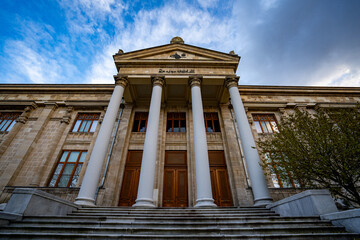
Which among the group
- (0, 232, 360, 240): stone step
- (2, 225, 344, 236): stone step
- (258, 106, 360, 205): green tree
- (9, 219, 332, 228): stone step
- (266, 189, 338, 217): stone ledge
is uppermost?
(258, 106, 360, 205): green tree

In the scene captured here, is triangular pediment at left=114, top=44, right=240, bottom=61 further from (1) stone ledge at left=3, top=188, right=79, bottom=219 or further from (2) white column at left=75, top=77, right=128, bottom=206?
(1) stone ledge at left=3, top=188, right=79, bottom=219

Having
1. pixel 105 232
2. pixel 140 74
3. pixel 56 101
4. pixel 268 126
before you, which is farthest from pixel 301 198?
pixel 56 101

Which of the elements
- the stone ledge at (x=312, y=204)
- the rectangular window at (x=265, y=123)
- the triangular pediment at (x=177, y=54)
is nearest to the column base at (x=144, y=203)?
the stone ledge at (x=312, y=204)

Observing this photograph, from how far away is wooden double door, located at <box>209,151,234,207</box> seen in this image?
Answer: 1088cm

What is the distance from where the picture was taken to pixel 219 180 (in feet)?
38.3

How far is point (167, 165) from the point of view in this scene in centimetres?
1221

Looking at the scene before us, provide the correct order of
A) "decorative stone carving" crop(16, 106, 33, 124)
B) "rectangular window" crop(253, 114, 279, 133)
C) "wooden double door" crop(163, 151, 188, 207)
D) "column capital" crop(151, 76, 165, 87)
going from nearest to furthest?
1. "wooden double door" crop(163, 151, 188, 207)
2. "column capital" crop(151, 76, 165, 87)
3. "decorative stone carving" crop(16, 106, 33, 124)
4. "rectangular window" crop(253, 114, 279, 133)

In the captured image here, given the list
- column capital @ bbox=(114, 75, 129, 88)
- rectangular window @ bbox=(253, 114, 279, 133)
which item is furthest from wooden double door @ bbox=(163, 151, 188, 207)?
rectangular window @ bbox=(253, 114, 279, 133)

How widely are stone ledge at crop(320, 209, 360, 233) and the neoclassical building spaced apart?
3178 millimetres

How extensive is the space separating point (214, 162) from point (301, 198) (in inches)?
278

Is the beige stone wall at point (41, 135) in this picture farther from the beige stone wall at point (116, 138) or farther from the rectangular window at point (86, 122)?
the rectangular window at point (86, 122)

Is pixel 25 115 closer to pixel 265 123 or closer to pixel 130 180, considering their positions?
pixel 130 180

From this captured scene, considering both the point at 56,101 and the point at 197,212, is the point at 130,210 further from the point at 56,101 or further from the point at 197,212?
the point at 56,101

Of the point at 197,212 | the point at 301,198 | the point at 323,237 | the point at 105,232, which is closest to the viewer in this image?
the point at 323,237
